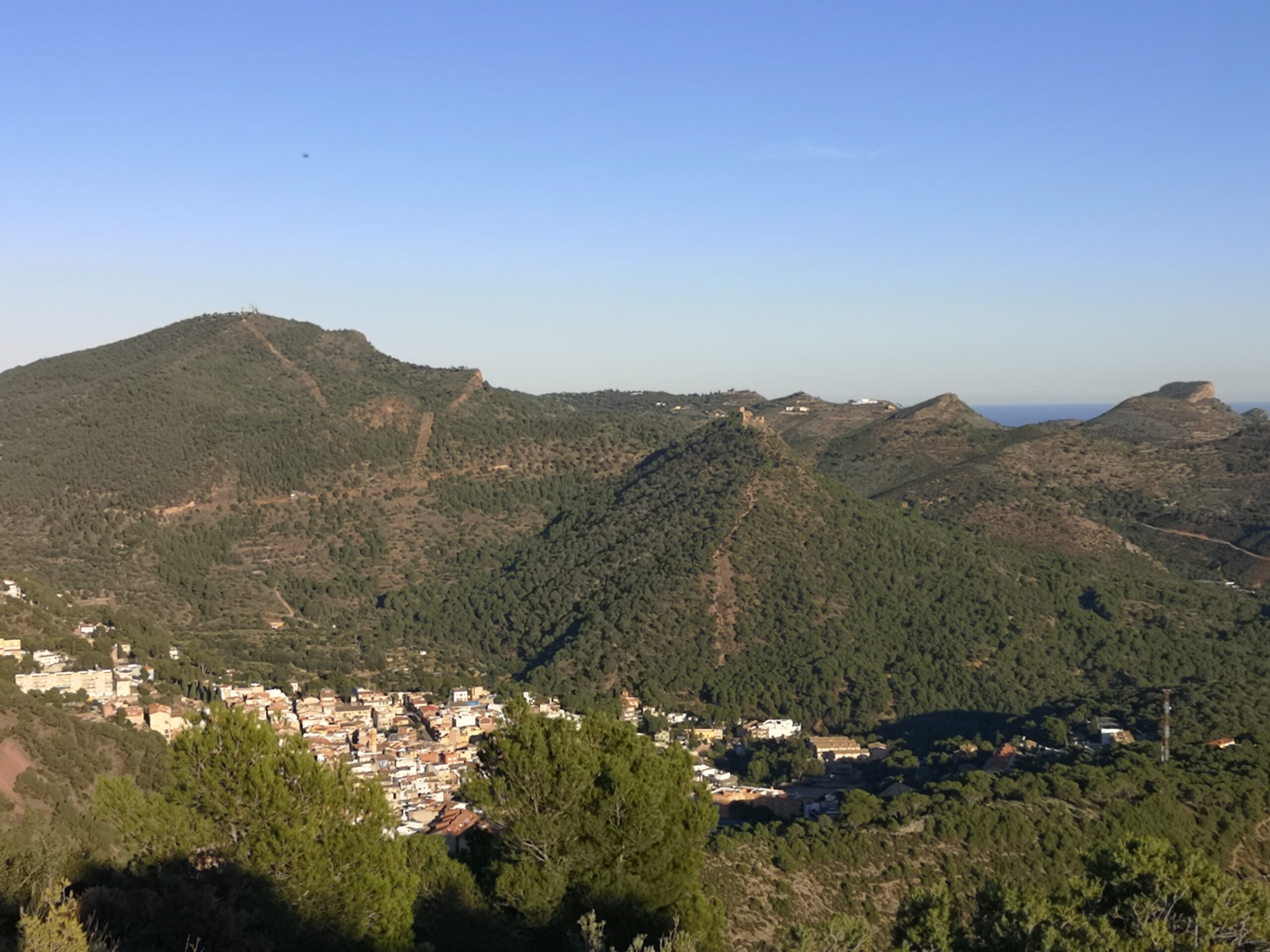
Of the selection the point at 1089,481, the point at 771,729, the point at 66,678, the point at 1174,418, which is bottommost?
the point at 771,729

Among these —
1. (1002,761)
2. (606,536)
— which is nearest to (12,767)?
(1002,761)

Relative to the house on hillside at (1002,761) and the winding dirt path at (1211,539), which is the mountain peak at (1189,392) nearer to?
the winding dirt path at (1211,539)

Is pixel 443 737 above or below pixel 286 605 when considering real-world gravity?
below

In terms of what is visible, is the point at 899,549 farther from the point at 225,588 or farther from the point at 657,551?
the point at 225,588

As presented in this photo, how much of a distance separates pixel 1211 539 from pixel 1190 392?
46.6 m

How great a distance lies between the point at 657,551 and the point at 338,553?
17341mm

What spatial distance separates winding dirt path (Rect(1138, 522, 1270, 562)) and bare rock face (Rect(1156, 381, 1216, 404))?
4037 cm

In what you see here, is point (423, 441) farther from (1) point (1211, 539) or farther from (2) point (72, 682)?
(1) point (1211, 539)

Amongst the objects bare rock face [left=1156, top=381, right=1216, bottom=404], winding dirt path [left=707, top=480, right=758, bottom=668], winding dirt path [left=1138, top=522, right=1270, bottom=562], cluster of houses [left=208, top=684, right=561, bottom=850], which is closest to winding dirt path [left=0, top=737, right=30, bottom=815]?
cluster of houses [left=208, top=684, right=561, bottom=850]

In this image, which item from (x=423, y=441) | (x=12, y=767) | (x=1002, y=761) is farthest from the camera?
(x=423, y=441)

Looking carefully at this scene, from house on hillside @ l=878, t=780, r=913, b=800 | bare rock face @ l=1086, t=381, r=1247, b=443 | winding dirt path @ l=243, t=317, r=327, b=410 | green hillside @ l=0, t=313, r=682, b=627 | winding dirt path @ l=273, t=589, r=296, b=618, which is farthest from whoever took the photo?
bare rock face @ l=1086, t=381, r=1247, b=443

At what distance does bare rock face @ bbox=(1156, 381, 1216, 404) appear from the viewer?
105688 millimetres

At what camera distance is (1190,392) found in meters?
108

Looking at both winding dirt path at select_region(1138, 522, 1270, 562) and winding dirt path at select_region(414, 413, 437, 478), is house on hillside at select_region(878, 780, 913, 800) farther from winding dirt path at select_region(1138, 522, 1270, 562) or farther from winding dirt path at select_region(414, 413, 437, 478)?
winding dirt path at select_region(414, 413, 437, 478)
